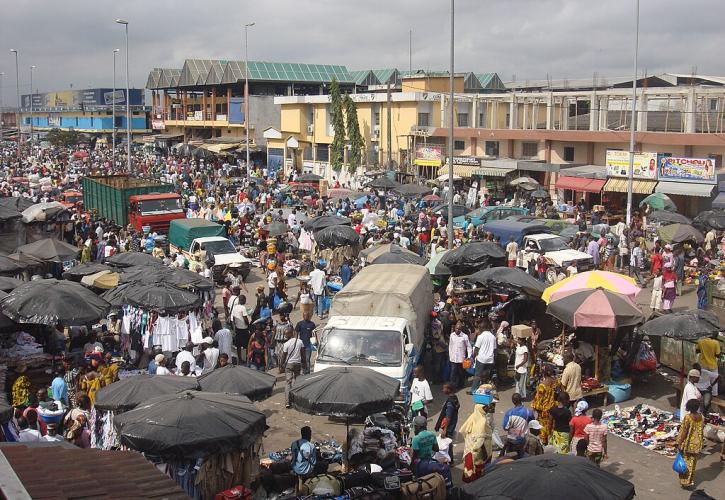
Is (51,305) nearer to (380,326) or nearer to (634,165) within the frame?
(380,326)

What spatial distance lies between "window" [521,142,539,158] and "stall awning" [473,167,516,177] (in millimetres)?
2030

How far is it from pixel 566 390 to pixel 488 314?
4610mm

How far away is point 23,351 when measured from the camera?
45.2 feet

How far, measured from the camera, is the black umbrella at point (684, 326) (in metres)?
12.4

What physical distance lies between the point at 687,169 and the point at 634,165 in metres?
2.17

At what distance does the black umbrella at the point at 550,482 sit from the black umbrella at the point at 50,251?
45.9 feet

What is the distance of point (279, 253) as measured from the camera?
79.7 ft

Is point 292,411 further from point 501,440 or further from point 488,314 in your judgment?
point 488,314

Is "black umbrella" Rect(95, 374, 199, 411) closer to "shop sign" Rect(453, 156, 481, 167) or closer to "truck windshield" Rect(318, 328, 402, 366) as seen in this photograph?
"truck windshield" Rect(318, 328, 402, 366)

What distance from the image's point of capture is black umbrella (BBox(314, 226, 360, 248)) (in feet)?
72.3

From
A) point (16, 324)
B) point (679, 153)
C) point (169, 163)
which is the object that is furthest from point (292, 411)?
point (169, 163)

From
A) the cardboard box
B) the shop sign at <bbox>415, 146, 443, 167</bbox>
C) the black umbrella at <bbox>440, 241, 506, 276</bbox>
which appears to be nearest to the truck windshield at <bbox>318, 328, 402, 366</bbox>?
the cardboard box

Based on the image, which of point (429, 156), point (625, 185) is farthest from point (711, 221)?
point (429, 156)

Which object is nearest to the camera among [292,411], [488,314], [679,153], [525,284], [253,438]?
[253,438]
